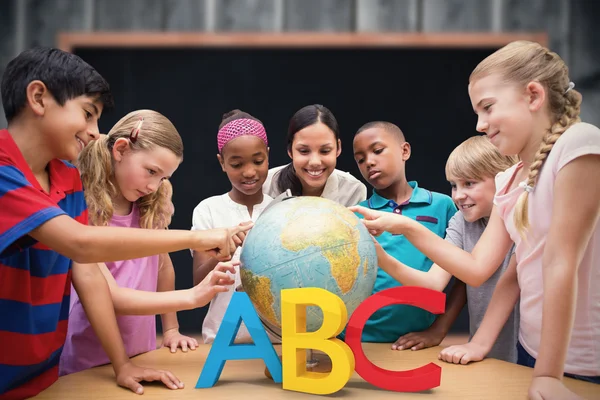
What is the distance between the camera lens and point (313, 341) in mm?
1659

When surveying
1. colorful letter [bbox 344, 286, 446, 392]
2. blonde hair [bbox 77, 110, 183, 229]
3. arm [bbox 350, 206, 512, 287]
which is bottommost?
colorful letter [bbox 344, 286, 446, 392]

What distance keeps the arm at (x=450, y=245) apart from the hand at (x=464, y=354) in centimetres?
23

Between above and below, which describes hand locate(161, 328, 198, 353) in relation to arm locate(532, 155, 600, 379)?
below

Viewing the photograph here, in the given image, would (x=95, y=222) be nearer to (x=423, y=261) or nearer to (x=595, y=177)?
(x=423, y=261)

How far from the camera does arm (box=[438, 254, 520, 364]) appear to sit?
2.07m

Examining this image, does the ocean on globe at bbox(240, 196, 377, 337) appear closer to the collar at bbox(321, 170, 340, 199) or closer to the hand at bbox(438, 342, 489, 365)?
the hand at bbox(438, 342, 489, 365)

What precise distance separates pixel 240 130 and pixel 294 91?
186 cm

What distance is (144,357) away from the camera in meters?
2.15

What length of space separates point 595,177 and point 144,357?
1609mm

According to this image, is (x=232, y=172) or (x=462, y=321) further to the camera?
(x=462, y=321)

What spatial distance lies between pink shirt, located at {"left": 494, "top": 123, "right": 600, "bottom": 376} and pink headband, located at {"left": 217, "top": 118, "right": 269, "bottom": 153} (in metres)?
1.14

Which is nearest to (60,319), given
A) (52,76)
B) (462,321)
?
(52,76)

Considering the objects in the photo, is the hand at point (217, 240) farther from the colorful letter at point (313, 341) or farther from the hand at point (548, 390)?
the hand at point (548, 390)

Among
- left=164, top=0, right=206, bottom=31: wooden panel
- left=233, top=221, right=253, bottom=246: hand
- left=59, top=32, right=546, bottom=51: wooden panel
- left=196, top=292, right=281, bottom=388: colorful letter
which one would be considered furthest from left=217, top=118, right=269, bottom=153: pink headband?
left=164, top=0, right=206, bottom=31: wooden panel
